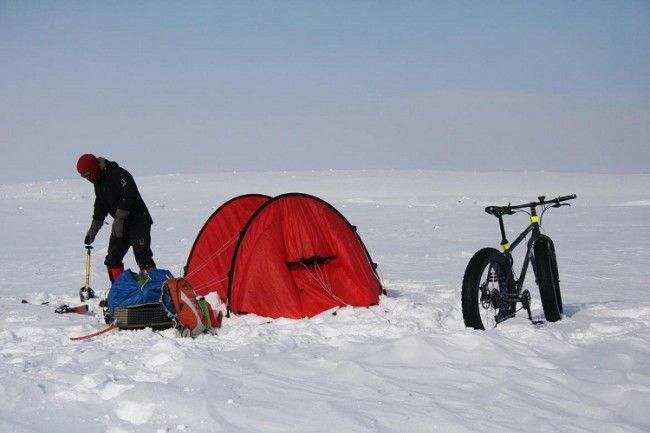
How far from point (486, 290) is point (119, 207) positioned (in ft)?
15.0

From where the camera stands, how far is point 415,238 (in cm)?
1800

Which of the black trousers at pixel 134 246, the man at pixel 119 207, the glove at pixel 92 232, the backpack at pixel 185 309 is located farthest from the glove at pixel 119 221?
the backpack at pixel 185 309

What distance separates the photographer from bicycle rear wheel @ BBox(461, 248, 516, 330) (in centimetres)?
658

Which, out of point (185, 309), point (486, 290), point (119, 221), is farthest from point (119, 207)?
point (486, 290)

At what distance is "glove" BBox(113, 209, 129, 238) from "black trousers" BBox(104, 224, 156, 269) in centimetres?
12

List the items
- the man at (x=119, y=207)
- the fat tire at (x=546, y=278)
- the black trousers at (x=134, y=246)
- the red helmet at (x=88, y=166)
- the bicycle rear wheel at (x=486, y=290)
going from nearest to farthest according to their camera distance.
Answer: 1. the bicycle rear wheel at (x=486, y=290)
2. the fat tire at (x=546, y=278)
3. the red helmet at (x=88, y=166)
4. the man at (x=119, y=207)
5. the black trousers at (x=134, y=246)

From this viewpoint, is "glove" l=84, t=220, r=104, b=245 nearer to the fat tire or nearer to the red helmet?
the red helmet

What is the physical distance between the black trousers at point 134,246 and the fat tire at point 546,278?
187 inches

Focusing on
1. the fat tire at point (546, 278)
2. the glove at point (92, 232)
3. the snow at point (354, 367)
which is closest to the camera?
the snow at point (354, 367)

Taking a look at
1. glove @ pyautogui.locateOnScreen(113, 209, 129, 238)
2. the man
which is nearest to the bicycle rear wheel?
the man

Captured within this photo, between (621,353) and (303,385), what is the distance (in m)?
2.89

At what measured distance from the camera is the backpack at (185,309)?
23.3 ft

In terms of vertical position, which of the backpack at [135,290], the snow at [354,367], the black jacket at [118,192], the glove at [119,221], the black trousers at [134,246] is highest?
the black jacket at [118,192]

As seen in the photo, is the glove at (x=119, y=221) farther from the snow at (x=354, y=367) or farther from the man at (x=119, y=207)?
the snow at (x=354, y=367)
